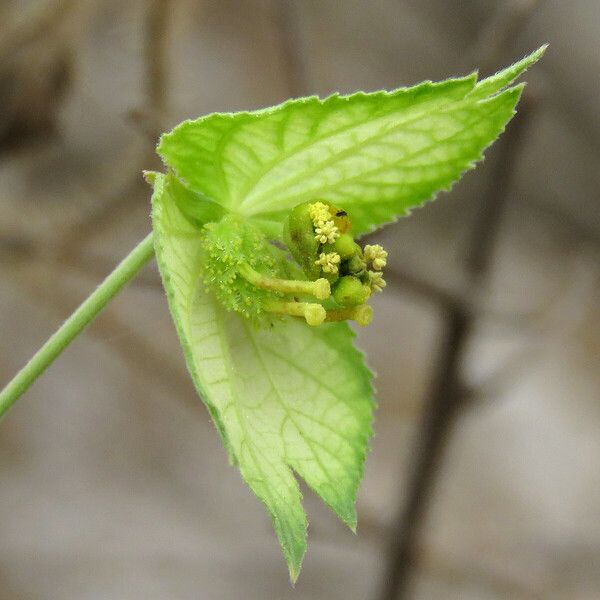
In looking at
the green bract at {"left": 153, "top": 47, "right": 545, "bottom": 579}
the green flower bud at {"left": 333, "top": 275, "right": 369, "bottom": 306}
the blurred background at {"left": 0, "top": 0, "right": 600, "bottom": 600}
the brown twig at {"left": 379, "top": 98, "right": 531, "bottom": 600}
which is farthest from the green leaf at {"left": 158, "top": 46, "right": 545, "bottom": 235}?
the blurred background at {"left": 0, "top": 0, "right": 600, "bottom": 600}

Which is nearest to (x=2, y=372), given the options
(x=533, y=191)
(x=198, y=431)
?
(x=198, y=431)

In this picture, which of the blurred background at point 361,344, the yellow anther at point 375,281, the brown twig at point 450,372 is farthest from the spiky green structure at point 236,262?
the blurred background at point 361,344

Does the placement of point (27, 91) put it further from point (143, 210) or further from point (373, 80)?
point (373, 80)

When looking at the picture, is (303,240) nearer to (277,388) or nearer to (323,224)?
(323,224)

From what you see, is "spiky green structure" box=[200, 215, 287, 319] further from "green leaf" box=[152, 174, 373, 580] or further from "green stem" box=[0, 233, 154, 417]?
"green stem" box=[0, 233, 154, 417]

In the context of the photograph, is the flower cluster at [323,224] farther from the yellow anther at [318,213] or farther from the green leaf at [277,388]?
the green leaf at [277,388]
